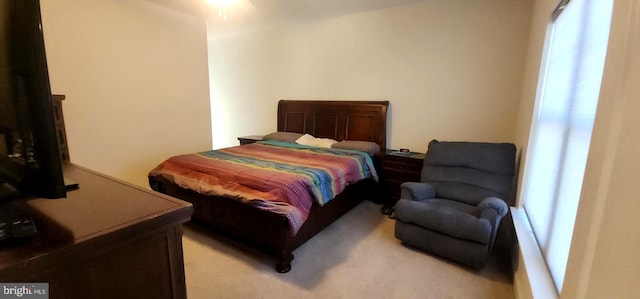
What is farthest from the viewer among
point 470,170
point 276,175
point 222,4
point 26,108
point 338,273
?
point 222,4

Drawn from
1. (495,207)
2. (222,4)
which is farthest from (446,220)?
(222,4)

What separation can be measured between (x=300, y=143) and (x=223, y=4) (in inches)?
81.6

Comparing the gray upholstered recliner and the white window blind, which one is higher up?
the white window blind

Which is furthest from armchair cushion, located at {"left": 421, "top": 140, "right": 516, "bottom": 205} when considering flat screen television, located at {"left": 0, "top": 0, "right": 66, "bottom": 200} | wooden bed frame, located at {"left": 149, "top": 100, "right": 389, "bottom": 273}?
flat screen television, located at {"left": 0, "top": 0, "right": 66, "bottom": 200}

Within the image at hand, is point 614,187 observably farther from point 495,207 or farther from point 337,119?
point 337,119

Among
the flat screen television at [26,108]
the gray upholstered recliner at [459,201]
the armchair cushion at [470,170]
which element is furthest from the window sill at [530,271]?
the flat screen television at [26,108]

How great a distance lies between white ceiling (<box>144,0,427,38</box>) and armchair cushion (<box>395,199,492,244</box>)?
2.53 m

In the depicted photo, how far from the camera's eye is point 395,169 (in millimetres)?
3270

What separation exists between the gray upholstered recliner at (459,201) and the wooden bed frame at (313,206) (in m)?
0.76

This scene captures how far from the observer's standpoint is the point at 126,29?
3170mm

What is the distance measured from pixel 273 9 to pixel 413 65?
200 cm

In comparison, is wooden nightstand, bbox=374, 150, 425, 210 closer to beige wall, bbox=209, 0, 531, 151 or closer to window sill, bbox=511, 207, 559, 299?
beige wall, bbox=209, 0, 531, 151

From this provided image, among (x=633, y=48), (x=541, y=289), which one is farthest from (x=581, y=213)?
(x=541, y=289)

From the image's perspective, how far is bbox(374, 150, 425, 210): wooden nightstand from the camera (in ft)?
10.2
